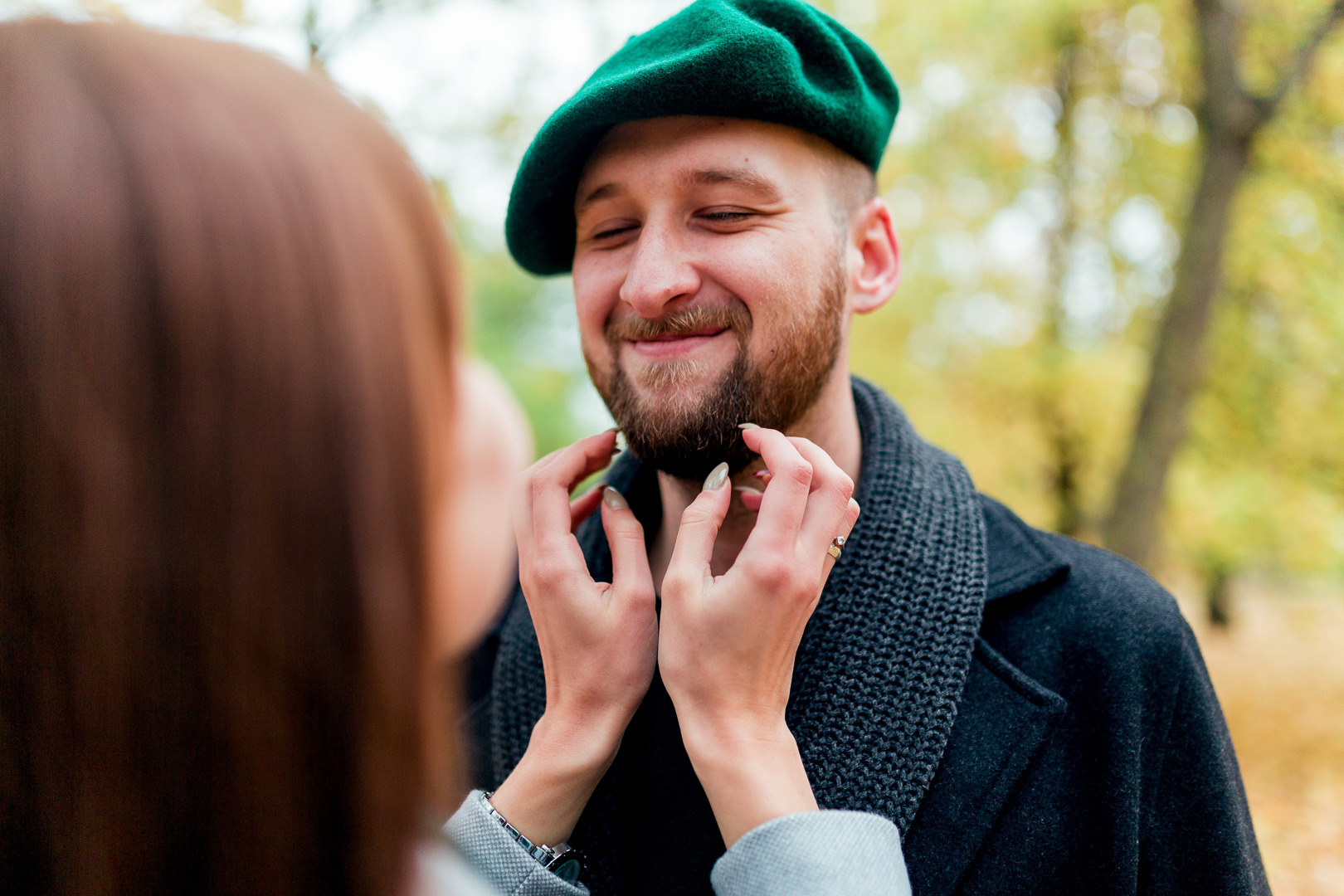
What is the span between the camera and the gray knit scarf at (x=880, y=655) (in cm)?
172

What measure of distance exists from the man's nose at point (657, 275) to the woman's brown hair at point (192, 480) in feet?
3.32

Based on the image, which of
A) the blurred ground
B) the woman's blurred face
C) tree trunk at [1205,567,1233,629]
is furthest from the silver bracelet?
tree trunk at [1205,567,1233,629]

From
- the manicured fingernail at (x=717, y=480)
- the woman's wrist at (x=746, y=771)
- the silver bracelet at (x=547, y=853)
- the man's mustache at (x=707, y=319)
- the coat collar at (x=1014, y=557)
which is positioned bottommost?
the silver bracelet at (x=547, y=853)

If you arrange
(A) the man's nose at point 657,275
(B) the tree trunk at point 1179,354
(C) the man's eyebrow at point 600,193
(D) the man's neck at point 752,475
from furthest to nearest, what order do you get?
(B) the tree trunk at point 1179,354, (D) the man's neck at point 752,475, (C) the man's eyebrow at point 600,193, (A) the man's nose at point 657,275

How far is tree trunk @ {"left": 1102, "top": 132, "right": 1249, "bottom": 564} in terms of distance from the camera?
6.11 m

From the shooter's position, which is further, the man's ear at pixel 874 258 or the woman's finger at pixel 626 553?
the man's ear at pixel 874 258

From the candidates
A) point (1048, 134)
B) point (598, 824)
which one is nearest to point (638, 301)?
point (598, 824)

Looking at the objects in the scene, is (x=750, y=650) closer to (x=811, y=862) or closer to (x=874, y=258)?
(x=811, y=862)

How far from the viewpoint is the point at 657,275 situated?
1922mm

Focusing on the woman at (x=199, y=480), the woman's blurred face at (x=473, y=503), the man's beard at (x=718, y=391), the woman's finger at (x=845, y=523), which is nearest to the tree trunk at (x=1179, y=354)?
the man's beard at (x=718, y=391)

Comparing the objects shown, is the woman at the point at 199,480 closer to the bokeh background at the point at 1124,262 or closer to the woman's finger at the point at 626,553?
the woman's finger at the point at 626,553

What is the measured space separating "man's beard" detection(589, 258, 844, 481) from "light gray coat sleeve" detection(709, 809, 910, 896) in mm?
870

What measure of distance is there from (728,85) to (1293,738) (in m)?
11.6

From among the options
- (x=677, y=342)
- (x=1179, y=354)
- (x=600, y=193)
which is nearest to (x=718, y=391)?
(x=677, y=342)
